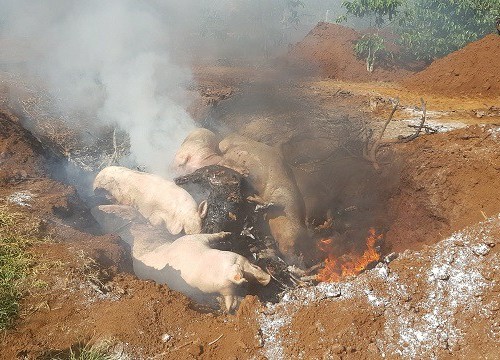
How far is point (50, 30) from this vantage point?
20.5 metres

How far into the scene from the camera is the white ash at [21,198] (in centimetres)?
458

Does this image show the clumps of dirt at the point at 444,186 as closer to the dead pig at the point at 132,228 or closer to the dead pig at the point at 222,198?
the dead pig at the point at 222,198

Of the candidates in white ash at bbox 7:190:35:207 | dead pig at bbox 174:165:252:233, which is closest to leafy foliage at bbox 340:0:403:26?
dead pig at bbox 174:165:252:233

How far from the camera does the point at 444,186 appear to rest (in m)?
5.52

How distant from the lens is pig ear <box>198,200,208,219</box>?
5477 millimetres

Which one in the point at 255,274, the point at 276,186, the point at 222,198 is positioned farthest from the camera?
the point at 276,186

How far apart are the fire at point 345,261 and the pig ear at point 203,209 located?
1810 millimetres

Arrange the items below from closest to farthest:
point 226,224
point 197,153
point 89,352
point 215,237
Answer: point 89,352 → point 215,237 → point 226,224 → point 197,153

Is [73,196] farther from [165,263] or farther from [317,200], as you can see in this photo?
[317,200]

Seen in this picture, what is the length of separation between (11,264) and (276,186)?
11.9 ft

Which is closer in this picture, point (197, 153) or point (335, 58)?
point (197, 153)

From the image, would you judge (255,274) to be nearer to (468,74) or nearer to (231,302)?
(231,302)

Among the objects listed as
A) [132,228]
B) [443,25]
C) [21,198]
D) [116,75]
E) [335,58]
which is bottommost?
[132,228]

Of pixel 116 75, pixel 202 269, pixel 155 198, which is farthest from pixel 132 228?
pixel 116 75
